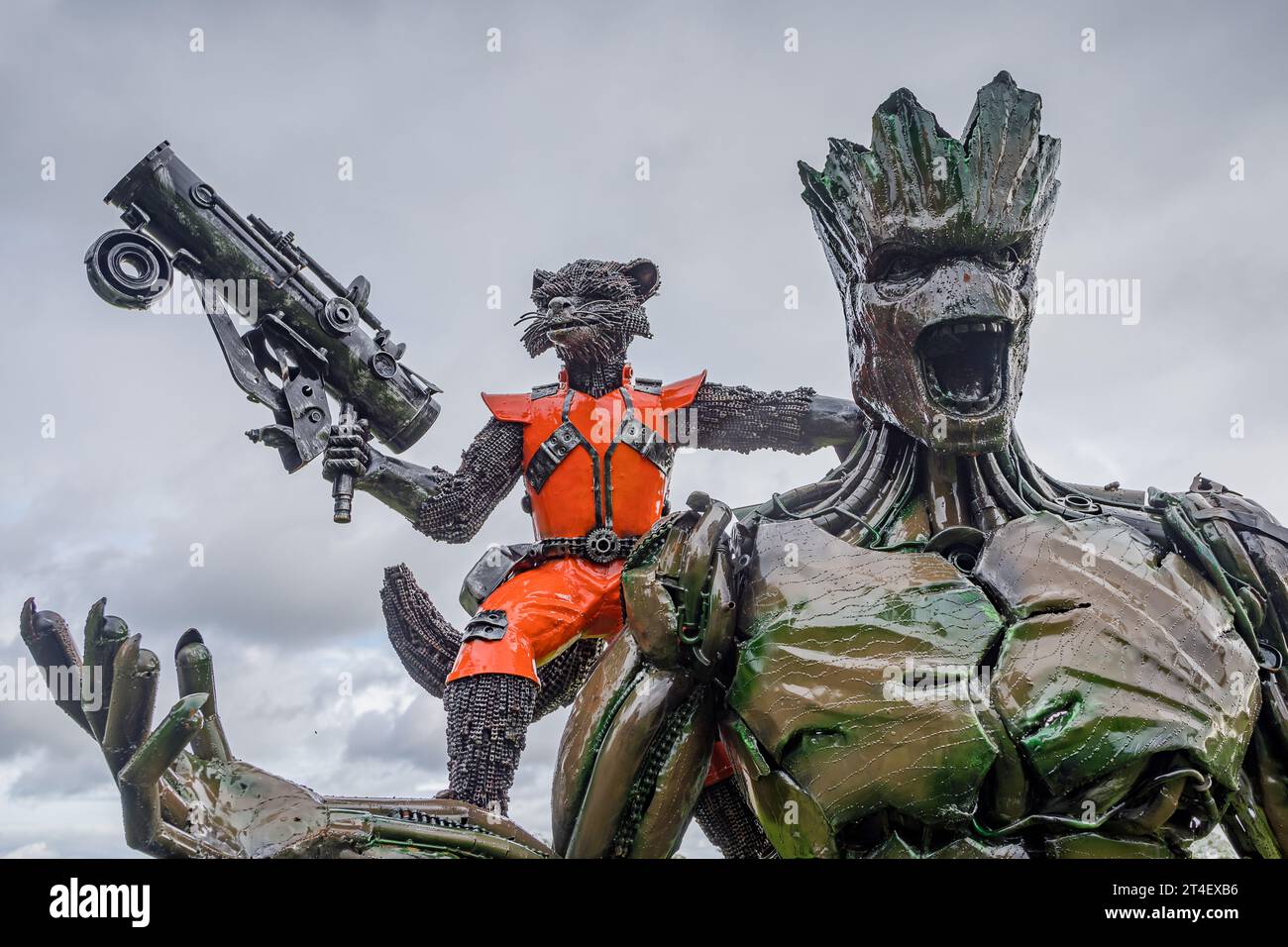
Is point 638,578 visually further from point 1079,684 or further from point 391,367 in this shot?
point 391,367

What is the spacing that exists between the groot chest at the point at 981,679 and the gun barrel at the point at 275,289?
8.36ft

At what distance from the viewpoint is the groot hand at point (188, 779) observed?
323cm

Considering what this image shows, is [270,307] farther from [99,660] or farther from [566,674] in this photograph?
[99,660]

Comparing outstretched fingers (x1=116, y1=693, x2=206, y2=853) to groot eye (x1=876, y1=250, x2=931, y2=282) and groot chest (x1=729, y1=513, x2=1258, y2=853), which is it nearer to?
groot chest (x1=729, y1=513, x2=1258, y2=853)

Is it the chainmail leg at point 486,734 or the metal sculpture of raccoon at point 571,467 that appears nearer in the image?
the chainmail leg at point 486,734

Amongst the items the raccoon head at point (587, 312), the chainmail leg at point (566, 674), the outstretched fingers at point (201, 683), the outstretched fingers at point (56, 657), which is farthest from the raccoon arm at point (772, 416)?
the outstretched fingers at point (56, 657)

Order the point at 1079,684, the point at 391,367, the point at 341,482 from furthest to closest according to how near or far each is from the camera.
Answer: the point at 391,367, the point at 341,482, the point at 1079,684

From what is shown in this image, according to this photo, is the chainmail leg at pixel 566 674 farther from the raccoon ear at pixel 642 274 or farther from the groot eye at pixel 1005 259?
the groot eye at pixel 1005 259

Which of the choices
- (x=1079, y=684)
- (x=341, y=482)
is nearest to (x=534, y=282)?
(x=341, y=482)

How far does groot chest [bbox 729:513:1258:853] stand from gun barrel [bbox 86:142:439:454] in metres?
2.55

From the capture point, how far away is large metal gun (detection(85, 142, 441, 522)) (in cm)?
532

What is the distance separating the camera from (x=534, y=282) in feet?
18.5

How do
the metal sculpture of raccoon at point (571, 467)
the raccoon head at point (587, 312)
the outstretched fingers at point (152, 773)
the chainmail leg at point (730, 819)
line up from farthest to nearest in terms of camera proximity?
the raccoon head at point (587, 312)
the metal sculpture of raccoon at point (571, 467)
the chainmail leg at point (730, 819)
the outstretched fingers at point (152, 773)
